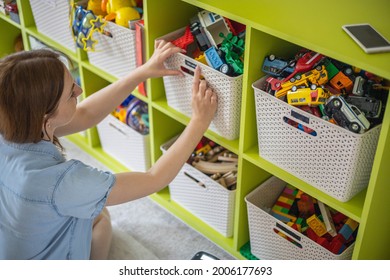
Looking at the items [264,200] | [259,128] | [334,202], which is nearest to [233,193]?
[264,200]

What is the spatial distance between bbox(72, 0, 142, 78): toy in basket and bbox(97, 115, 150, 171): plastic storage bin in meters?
0.22

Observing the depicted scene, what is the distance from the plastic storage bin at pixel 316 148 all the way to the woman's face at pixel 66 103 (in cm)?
47

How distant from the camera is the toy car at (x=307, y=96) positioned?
131 cm

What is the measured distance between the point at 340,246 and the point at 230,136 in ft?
1.44

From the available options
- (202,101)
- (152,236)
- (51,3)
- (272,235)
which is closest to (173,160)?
(202,101)

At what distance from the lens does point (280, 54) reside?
58.8 inches

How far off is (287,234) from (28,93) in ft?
2.67

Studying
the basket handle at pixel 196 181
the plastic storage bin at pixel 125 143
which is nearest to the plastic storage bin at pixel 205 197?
the basket handle at pixel 196 181

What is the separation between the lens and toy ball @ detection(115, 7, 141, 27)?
5.63ft

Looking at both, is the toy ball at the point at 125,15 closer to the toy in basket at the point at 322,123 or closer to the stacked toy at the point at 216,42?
the stacked toy at the point at 216,42

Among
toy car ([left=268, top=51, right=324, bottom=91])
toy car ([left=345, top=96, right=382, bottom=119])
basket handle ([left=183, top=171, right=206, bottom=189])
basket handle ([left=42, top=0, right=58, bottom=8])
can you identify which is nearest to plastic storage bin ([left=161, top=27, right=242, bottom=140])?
toy car ([left=268, top=51, right=324, bottom=91])

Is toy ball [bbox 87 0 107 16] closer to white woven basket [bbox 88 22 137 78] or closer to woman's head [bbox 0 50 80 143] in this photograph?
white woven basket [bbox 88 22 137 78]

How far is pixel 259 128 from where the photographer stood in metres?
1.50

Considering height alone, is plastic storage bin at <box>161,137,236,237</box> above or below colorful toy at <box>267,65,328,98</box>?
below
